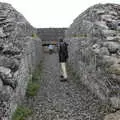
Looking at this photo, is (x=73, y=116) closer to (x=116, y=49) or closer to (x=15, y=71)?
(x=15, y=71)

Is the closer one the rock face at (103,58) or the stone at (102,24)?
the rock face at (103,58)

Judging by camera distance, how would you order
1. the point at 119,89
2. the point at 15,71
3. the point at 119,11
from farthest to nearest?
1. the point at 119,11
2. the point at 15,71
3. the point at 119,89

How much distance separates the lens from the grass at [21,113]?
6.60 m

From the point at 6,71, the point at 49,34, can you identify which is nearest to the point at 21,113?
the point at 6,71

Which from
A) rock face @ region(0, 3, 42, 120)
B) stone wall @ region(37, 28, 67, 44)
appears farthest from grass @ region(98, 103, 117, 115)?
stone wall @ region(37, 28, 67, 44)

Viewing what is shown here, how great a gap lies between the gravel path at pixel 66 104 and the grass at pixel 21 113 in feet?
0.53

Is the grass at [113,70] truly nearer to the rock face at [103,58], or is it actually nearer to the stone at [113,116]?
the rock face at [103,58]

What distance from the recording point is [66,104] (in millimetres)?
8320

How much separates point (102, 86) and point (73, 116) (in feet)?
4.01

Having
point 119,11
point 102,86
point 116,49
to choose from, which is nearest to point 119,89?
point 102,86

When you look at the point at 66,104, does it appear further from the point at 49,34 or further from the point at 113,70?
the point at 49,34

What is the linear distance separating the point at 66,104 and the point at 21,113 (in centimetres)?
182

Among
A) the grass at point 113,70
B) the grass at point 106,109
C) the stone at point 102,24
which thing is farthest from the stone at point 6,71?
the stone at point 102,24

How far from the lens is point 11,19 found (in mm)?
10898
